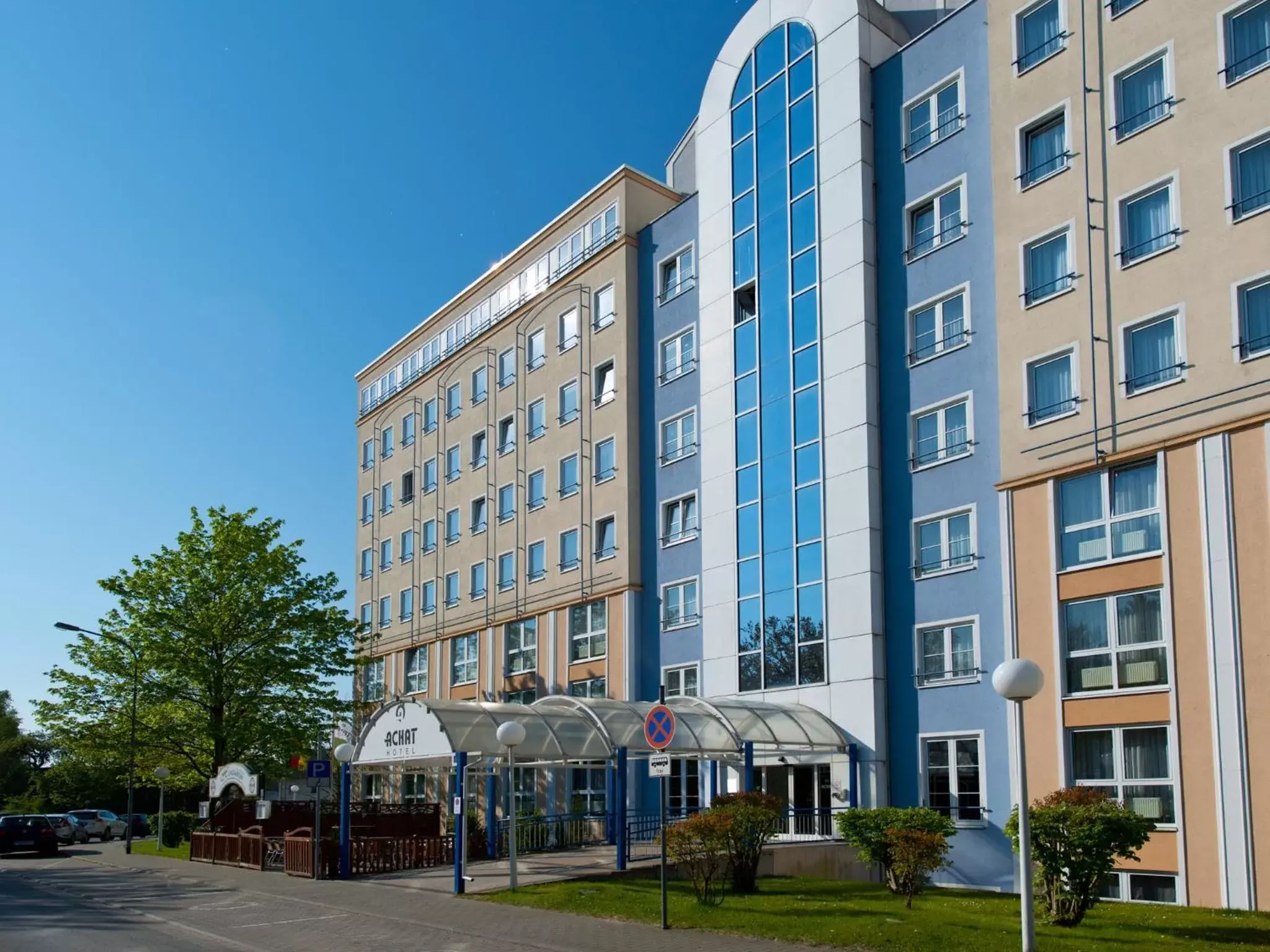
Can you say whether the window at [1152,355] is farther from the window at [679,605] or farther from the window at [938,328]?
the window at [679,605]

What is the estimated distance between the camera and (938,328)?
27.5 metres

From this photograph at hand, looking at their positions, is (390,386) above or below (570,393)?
above

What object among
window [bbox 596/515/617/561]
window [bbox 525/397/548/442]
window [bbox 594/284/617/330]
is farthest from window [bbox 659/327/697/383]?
window [bbox 525/397/548/442]

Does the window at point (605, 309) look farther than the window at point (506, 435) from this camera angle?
No

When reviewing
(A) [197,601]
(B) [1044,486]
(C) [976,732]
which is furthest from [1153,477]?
(A) [197,601]

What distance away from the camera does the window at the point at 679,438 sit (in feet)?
113

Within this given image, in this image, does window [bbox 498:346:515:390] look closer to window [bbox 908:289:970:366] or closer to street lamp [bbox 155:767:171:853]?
street lamp [bbox 155:767:171:853]

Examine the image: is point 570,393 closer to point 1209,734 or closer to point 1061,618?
point 1061,618

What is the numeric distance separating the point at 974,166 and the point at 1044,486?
24.2 feet

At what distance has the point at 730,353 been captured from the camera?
→ 32.8 metres

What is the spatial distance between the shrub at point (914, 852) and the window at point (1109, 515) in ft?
21.9

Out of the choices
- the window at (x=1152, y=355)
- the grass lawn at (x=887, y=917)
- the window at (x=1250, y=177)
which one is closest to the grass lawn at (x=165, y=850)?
the grass lawn at (x=887, y=917)

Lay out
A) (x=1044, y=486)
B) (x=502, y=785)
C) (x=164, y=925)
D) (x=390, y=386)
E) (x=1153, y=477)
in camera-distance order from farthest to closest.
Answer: (x=390, y=386) → (x=502, y=785) → (x=1044, y=486) → (x=1153, y=477) → (x=164, y=925)

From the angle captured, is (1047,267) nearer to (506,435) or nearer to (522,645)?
(522,645)
